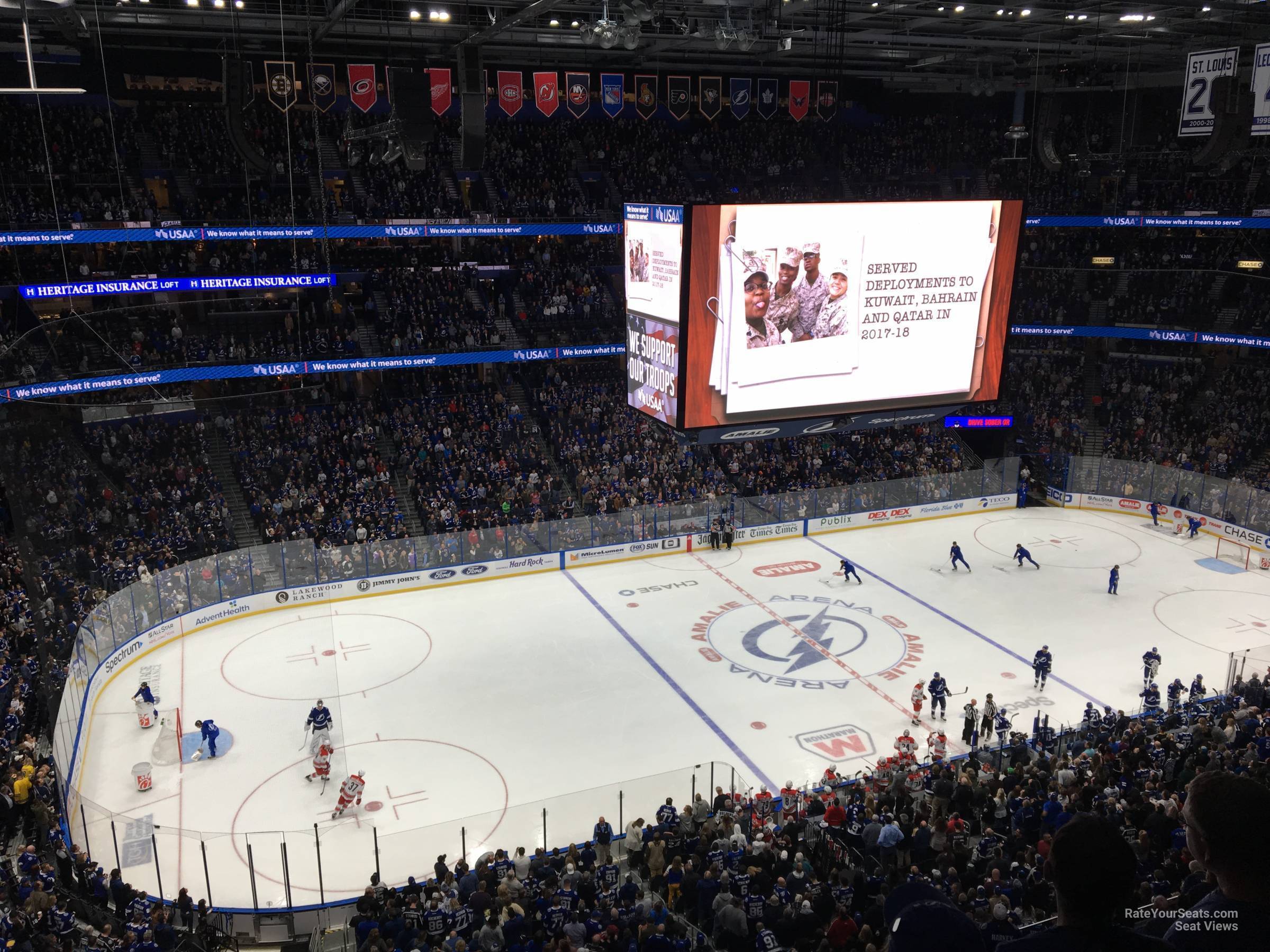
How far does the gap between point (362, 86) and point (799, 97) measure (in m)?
16.9

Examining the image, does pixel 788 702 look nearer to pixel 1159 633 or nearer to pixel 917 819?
pixel 917 819

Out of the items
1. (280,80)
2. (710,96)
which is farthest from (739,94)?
(280,80)

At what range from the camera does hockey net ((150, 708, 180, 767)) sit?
63.5ft

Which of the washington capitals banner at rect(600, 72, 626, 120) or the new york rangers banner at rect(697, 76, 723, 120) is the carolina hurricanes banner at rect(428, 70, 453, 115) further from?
the new york rangers banner at rect(697, 76, 723, 120)

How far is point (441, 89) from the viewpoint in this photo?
26641mm

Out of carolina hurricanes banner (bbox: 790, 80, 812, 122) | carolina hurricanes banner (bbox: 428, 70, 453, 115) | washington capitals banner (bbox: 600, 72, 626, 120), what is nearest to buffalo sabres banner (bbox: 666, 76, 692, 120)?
washington capitals banner (bbox: 600, 72, 626, 120)

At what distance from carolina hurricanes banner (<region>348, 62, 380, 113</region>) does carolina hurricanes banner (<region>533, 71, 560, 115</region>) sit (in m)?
4.68

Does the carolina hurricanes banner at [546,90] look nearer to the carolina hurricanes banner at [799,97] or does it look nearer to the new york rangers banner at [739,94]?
the new york rangers banner at [739,94]

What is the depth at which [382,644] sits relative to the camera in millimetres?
24719

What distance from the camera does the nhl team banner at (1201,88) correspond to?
24.3m

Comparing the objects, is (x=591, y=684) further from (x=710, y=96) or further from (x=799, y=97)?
(x=799, y=97)

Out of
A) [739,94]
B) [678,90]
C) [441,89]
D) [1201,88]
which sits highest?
[678,90]

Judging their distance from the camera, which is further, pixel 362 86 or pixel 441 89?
pixel 441 89

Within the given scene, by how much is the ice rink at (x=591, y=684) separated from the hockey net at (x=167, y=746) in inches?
9.0
